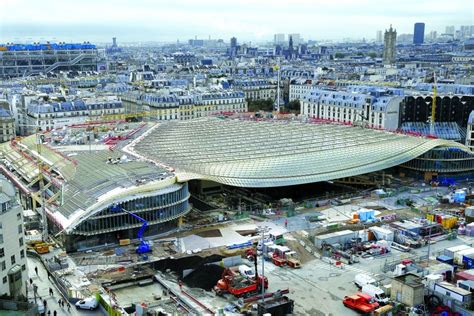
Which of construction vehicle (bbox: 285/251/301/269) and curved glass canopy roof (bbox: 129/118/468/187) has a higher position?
curved glass canopy roof (bbox: 129/118/468/187)

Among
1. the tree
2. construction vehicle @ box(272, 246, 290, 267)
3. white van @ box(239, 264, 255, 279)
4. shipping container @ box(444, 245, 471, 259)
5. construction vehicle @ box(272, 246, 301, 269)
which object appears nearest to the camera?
white van @ box(239, 264, 255, 279)

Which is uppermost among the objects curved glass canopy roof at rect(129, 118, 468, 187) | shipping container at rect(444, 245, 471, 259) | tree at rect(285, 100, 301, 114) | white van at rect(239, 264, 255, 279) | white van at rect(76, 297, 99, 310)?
curved glass canopy roof at rect(129, 118, 468, 187)

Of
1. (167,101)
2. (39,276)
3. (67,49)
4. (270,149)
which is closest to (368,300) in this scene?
(39,276)

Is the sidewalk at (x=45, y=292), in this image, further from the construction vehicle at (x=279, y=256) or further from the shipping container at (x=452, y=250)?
the shipping container at (x=452, y=250)

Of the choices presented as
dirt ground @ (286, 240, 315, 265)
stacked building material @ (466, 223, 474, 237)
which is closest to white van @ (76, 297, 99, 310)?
dirt ground @ (286, 240, 315, 265)

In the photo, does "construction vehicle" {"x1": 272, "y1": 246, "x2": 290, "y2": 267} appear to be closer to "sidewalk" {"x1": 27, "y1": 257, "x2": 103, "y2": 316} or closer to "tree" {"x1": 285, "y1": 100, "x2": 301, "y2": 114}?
"sidewalk" {"x1": 27, "y1": 257, "x2": 103, "y2": 316}

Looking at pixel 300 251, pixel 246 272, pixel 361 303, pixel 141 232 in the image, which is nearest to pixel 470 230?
pixel 300 251
